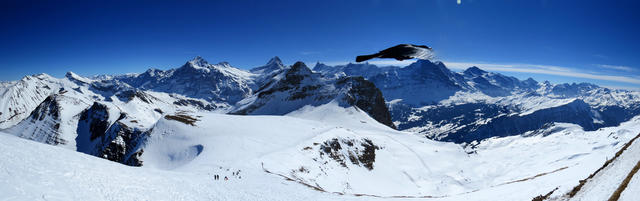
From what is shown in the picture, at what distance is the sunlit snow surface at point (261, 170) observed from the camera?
674 inches

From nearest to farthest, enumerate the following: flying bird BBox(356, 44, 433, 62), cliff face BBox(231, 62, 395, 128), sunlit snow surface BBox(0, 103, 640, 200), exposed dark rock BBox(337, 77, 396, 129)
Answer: flying bird BBox(356, 44, 433, 62)
sunlit snow surface BBox(0, 103, 640, 200)
cliff face BBox(231, 62, 395, 128)
exposed dark rock BBox(337, 77, 396, 129)

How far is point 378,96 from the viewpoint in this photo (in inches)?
7200

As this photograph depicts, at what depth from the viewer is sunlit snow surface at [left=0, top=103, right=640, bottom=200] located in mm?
17109

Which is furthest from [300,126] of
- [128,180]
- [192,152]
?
[128,180]

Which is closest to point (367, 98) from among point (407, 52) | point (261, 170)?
point (261, 170)

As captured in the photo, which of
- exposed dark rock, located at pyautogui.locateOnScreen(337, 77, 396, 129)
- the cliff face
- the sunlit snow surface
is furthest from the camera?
exposed dark rock, located at pyautogui.locateOnScreen(337, 77, 396, 129)

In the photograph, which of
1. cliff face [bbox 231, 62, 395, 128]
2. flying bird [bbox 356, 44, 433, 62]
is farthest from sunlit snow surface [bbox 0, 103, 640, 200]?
cliff face [bbox 231, 62, 395, 128]

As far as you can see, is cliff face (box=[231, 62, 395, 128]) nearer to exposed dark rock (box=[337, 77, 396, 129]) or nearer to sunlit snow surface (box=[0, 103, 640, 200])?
exposed dark rock (box=[337, 77, 396, 129])

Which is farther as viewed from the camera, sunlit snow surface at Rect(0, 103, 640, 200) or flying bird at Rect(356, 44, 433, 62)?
sunlit snow surface at Rect(0, 103, 640, 200)

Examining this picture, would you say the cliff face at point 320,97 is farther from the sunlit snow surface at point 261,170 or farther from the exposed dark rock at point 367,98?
the sunlit snow surface at point 261,170

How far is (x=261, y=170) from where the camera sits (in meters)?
37.9

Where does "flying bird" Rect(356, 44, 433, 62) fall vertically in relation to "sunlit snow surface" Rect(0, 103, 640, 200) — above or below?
above

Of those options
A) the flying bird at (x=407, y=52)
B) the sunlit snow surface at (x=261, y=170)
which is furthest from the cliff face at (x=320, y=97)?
the flying bird at (x=407, y=52)

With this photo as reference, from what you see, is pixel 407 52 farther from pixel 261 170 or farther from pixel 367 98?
pixel 367 98
